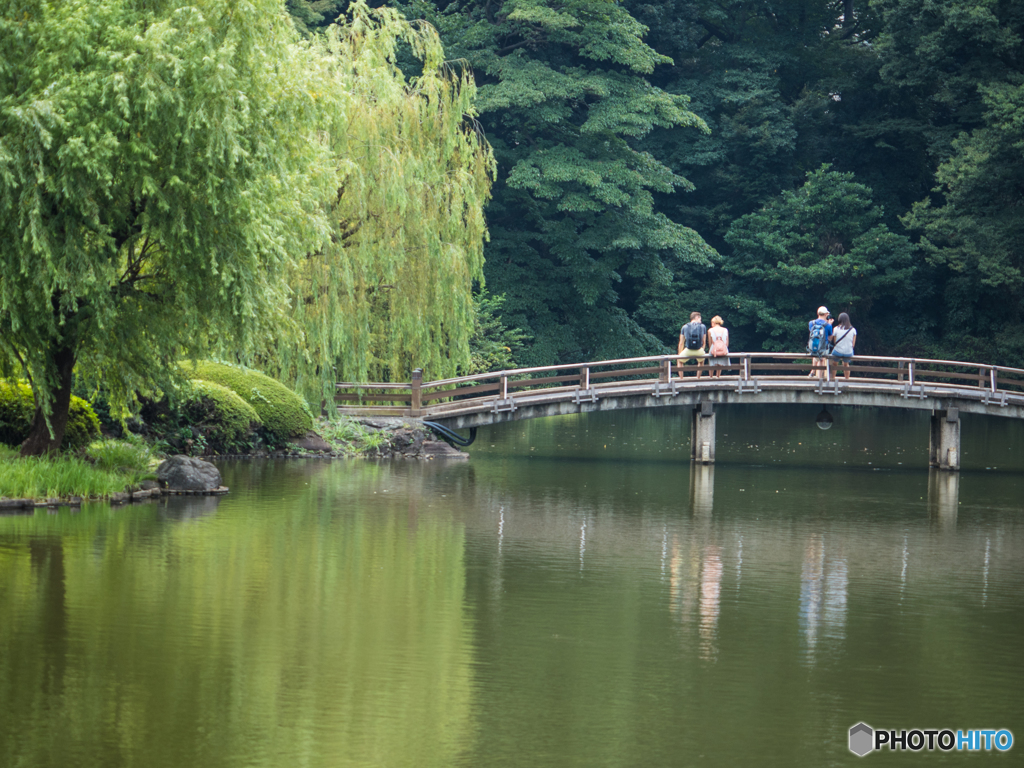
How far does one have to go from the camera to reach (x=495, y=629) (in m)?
11.3

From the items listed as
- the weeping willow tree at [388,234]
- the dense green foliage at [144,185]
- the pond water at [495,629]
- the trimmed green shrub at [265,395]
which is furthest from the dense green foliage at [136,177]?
the trimmed green shrub at [265,395]

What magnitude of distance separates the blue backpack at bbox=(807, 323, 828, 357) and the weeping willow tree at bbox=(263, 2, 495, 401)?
776 cm

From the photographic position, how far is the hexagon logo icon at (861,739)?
333 inches

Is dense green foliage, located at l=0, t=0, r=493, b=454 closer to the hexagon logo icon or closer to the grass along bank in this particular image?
the grass along bank

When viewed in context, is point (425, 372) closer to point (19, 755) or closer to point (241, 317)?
point (241, 317)

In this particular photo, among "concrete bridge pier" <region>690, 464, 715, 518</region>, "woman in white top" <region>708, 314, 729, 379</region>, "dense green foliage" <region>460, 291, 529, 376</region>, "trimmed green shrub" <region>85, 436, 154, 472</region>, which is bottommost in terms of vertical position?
"concrete bridge pier" <region>690, 464, 715, 518</region>

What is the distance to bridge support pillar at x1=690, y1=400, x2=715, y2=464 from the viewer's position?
1155 inches

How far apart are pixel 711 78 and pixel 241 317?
42.8m

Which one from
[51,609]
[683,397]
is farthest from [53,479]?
[683,397]

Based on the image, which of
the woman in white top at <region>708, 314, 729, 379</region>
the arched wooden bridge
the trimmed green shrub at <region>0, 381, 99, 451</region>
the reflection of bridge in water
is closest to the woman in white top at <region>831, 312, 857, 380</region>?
the arched wooden bridge

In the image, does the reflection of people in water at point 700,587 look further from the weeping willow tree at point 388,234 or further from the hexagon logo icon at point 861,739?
the weeping willow tree at point 388,234

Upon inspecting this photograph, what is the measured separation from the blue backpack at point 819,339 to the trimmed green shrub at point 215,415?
1286 centimetres

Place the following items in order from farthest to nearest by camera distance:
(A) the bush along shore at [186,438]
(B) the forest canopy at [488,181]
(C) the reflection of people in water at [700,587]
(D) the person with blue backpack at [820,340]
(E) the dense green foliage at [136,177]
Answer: (D) the person with blue backpack at [820,340] → (A) the bush along shore at [186,438] → (B) the forest canopy at [488,181] → (E) the dense green foliage at [136,177] → (C) the reflection of people in water at [700,587]

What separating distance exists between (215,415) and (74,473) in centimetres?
737
